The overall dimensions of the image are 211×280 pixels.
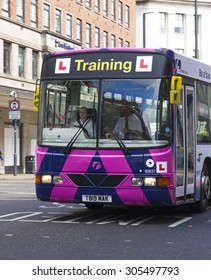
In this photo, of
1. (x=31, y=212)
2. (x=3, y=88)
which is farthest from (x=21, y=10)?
(x=31, y=212)

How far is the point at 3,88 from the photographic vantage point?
36625 millimetres

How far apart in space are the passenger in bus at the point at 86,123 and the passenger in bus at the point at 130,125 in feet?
0.94

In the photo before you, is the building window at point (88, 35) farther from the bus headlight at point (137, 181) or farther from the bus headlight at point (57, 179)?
the bus headlight at point (137, 181)

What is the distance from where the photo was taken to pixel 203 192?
12609mm

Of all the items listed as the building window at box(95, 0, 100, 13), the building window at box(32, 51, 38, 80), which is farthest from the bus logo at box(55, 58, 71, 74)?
the building window at box(95, 0, 100, 13)

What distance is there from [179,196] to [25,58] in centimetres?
3057

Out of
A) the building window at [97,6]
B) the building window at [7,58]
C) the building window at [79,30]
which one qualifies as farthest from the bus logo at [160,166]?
the building window at [97,6]

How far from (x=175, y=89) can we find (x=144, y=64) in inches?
29.7

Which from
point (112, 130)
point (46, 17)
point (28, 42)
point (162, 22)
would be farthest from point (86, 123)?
point (162, 22)

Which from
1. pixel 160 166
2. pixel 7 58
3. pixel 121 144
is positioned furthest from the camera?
pixel 7 58

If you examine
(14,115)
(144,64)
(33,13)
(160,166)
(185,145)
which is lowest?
(160,166)

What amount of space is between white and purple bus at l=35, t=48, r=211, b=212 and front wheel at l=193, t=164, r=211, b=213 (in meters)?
0.86

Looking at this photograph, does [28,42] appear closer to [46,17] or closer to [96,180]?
[46,17]
